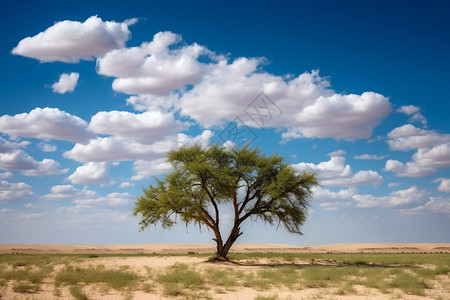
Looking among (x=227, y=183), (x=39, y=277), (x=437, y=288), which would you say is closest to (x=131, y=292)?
(x=39, y=277)

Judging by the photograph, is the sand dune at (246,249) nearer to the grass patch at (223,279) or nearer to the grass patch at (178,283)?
the grass patch at (223,279)

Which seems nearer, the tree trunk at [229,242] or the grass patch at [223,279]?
the grass patch at [223,279]

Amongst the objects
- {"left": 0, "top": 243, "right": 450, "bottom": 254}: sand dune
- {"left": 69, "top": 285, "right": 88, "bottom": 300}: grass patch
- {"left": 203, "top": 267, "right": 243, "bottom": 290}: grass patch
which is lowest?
{"left": 0, "top": 243, "right": 450, "bottom": 254}: sand dune

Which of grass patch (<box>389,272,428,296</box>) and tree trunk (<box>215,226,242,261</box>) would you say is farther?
tree trunk (<box>215,226,242,261</box>)

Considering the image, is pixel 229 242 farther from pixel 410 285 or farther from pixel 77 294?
pixel 77 294

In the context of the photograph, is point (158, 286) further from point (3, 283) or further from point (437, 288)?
point (437, 288)

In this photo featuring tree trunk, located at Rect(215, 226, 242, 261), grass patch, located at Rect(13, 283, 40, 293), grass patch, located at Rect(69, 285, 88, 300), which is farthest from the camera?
tree trunk, located at Rect(215, 226, 242, 261)

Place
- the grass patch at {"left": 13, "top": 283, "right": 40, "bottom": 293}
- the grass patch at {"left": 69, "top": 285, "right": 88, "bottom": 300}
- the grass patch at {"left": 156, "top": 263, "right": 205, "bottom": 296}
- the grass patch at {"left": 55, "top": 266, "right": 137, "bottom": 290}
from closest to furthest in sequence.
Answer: the grass patch at {"left": 69, "top": 285, "right": 88, "bottom": 300}
the grass patch at {"left": 13, "top": 283, "right": 40, "bottom": 293}
the grass patch at {"left": 156, "top": 263, "right": 205, "bottom": 296}
the grass patch at {"left": 55, "top": 266, "right": 137, "bottom": 290}

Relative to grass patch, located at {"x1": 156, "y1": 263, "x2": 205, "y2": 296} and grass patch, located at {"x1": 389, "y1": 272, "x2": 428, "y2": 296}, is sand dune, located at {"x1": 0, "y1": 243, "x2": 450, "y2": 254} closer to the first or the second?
grass patch, located at {"x1": 389, "y1": 272, "x2": 428, "y2": 296}

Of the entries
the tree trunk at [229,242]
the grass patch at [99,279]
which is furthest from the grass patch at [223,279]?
the tree trunk at [229,242]

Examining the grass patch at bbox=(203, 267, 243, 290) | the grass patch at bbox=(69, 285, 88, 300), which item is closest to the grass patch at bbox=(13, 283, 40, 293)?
→ the grass patch at bbox=(69, 285, 88, 300)

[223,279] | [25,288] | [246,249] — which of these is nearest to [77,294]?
[25,288]

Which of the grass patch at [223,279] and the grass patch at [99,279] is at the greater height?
the grass patch at [99,279]

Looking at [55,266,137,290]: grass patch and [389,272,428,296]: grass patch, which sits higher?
[55,266,137,290]: grass patch
